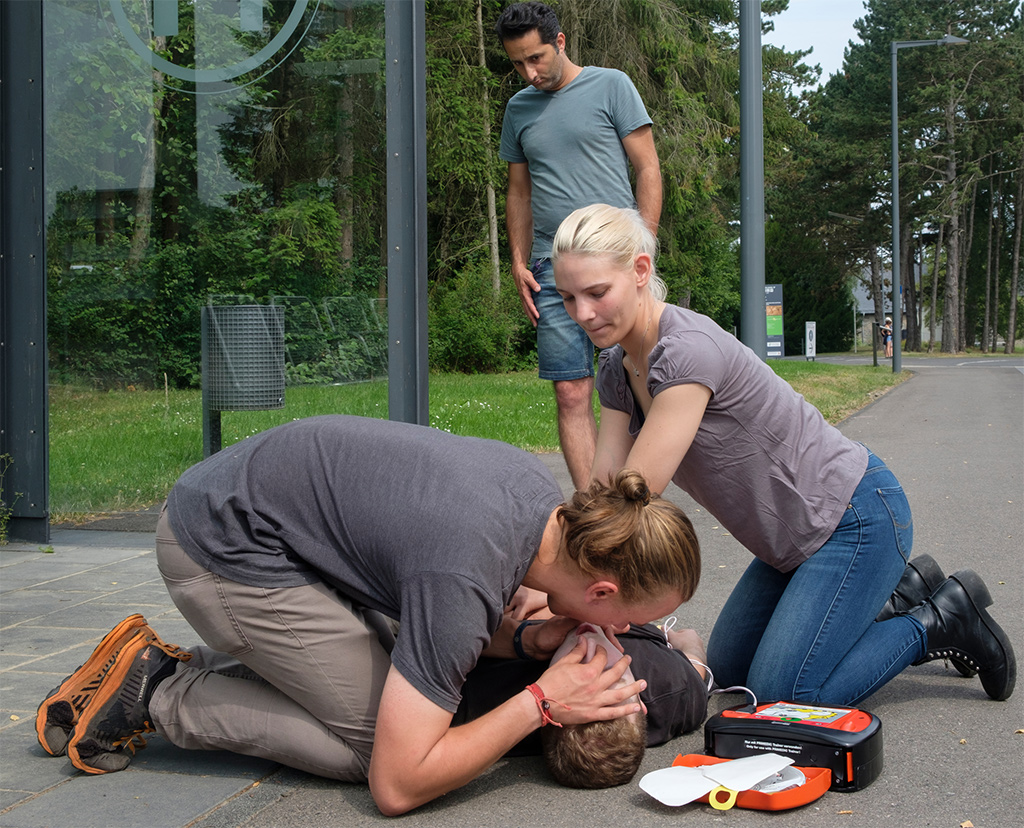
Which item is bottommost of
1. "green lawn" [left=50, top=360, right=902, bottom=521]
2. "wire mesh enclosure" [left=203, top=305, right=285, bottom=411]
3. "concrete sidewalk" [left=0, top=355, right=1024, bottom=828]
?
"concrete sidewalk" [left=0, top=355, right=1024, bottom=828]

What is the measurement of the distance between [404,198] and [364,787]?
13.3 feet

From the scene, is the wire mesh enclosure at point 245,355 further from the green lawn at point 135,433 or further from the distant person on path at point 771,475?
the distant person on path at point 771,475

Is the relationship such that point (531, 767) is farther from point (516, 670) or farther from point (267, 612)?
point (267, 612)

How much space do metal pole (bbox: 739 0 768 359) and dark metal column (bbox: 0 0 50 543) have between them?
4.07 metres

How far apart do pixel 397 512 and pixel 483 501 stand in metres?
0.20

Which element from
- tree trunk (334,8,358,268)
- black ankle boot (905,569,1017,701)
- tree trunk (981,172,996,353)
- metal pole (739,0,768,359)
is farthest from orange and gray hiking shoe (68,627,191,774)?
tree trunk (981,172,996,353)

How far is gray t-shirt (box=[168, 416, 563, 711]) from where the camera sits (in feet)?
7.90

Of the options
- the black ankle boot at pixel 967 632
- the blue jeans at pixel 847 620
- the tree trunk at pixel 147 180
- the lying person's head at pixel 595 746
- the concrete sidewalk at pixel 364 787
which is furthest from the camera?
the tree trunk at pixel 147 180

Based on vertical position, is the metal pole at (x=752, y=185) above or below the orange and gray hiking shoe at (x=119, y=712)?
above

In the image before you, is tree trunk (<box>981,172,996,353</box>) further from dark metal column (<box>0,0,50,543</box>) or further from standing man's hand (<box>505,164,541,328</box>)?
dark metal column (<box>0,0,50,543</box>)

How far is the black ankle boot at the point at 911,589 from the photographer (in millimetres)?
3602

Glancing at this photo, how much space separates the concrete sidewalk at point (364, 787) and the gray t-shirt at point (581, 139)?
1.89 m

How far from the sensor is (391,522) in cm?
251

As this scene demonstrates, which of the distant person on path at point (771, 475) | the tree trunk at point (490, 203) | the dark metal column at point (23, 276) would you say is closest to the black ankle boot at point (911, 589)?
the distant person on path at point (771, 475)
